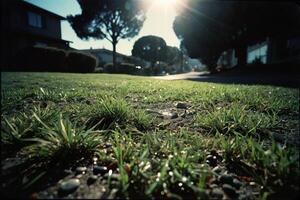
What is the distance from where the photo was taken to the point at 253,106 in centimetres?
292

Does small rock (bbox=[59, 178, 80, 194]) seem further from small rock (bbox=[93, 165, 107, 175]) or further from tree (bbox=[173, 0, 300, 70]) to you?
tree (bbox=[173, 0, 300, 70])

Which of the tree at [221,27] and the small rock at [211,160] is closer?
the small rock at [211,160]

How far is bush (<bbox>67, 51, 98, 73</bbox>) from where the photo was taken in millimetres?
16297

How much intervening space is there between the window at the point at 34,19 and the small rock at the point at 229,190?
77.1 feet

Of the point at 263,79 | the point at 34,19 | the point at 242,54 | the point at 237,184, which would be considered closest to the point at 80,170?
the point at 237,184

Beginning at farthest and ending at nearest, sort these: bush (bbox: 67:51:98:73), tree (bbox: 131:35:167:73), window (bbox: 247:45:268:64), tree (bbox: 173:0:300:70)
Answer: tree (bbox: 131:35:167:73)
window (bbox: 247:45:268:64)
bush (bbox: 67:51:98:73)
tree (bbox: 173:0:300:70)

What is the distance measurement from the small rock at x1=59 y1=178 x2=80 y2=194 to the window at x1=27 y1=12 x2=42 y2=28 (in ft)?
75.9

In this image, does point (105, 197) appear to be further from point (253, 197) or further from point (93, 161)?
point (253, 197)

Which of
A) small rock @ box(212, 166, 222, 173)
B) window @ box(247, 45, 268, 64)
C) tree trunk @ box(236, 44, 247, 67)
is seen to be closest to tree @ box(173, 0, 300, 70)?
tree trunk @ box(236, 44, 247, 67)

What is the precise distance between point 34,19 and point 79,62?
852 cm

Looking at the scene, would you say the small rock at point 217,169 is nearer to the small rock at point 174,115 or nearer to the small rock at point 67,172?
the small rock at point 67,172

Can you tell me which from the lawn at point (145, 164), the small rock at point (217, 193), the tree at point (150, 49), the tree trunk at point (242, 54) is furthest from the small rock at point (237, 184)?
the tree at point (150, 49)

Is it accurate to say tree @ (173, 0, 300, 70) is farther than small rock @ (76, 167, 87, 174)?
Yes

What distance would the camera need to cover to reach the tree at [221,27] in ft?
48.8
